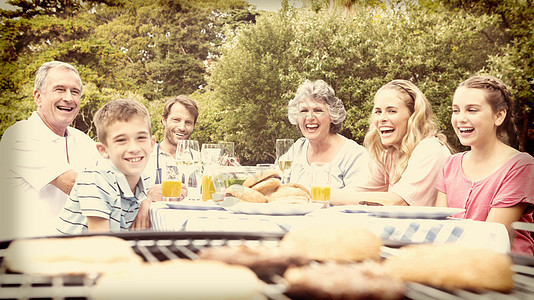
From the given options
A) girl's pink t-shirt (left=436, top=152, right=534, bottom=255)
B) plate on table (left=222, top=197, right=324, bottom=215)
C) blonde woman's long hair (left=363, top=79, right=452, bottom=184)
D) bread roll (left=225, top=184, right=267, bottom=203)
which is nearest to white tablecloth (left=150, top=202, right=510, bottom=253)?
plate on table (left=222, top=197, right=324, bottom=215)

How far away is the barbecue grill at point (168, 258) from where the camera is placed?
661mm

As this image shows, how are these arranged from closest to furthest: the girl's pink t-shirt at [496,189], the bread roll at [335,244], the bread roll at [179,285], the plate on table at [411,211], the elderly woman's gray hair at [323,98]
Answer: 1. the bread roll at [179,285]
2. the bread roll at [335,244]
3. the plate on table at [411,211]
4. the girl's pink t-shirt at [496,189]
5. the elderly woman's gray hair at [323,98]

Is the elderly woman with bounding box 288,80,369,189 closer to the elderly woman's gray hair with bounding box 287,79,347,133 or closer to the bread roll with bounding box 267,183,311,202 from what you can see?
the elderly woman's gray hair with bounding box 287,79,347,133

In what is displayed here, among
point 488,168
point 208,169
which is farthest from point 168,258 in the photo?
point 488,168

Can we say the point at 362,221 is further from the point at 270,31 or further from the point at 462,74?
the point at 270,31

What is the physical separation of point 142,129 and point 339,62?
1266cm

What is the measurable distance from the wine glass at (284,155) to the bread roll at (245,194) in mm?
617

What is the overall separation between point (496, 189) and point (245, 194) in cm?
158

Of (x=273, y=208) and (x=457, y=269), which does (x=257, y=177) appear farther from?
(x=457, y=269)

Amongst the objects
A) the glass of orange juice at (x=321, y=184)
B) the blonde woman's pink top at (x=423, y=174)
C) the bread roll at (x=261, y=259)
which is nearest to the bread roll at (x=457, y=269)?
the bread roll at (x=261, y=259)

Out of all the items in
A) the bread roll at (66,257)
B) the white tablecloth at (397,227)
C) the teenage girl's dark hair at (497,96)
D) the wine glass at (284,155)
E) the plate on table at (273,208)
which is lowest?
the white tablecloth at (397,227)

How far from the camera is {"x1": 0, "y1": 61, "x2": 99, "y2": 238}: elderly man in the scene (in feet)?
11.0

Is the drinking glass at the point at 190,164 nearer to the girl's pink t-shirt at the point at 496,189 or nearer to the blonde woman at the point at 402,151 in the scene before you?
the blonde woman at the point at 402,151

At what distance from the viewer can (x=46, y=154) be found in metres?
3.57
